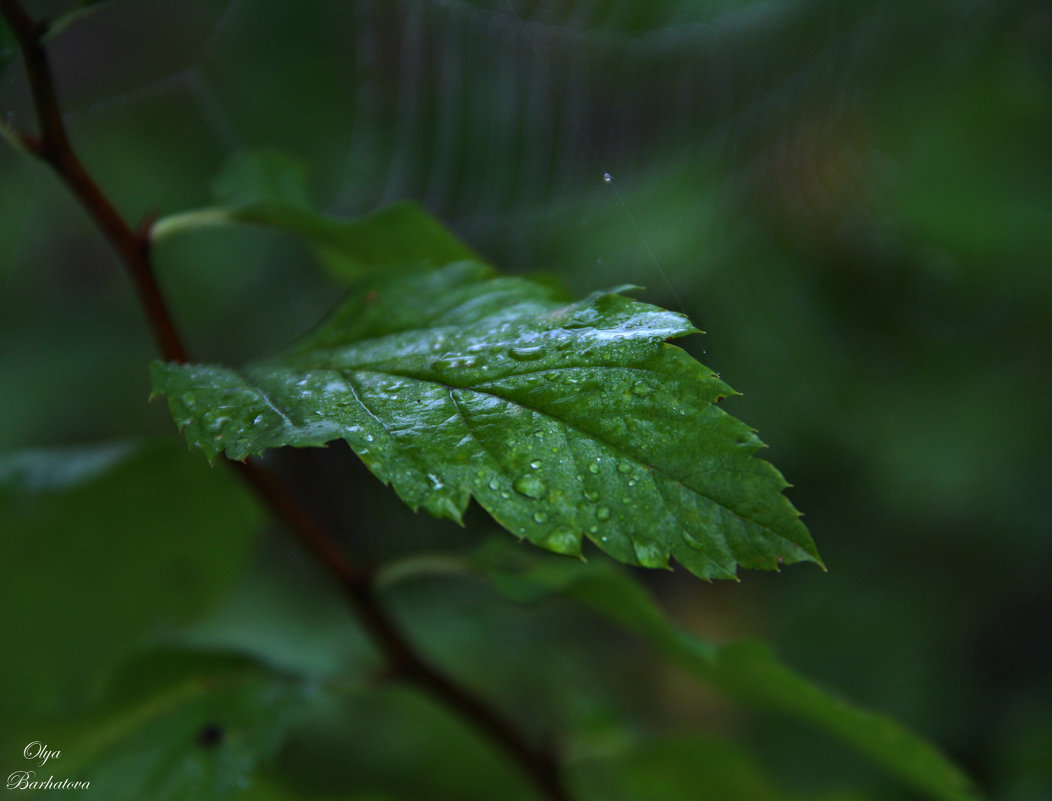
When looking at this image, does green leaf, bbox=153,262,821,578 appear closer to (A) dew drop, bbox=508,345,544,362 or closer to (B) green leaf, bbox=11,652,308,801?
(A) dew drop, bbox=508,345,544,362

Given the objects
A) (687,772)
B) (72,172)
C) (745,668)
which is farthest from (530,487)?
(687,772)

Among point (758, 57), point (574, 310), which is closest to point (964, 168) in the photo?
point (758, 57)

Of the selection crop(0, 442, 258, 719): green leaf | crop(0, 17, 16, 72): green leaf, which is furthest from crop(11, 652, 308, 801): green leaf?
crop(0, 17, 16, 72): green leaf

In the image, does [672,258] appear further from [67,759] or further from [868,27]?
[67,759]

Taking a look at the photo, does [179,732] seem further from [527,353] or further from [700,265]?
[700,265]

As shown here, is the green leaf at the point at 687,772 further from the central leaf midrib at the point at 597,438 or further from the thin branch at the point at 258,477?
the central leaf midrib at the point at 597,438

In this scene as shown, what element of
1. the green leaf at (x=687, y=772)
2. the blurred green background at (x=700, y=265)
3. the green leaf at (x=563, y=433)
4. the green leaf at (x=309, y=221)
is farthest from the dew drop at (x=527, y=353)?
the blurred green background at (x=700, y=265)

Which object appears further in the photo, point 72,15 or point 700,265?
point 700,265
